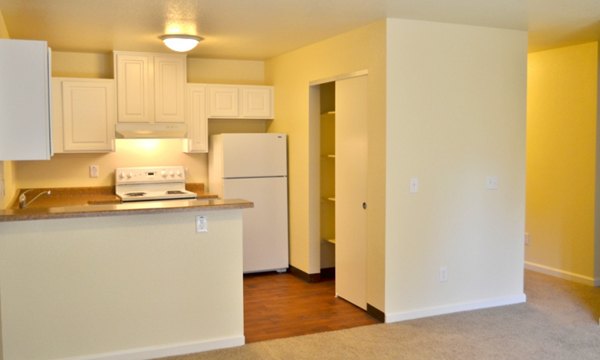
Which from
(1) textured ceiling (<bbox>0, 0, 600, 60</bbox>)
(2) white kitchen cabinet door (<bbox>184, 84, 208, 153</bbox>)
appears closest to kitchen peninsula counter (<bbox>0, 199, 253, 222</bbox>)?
(1) textured ceiling (<bbox>0, 0, 600, 60</bbox>)

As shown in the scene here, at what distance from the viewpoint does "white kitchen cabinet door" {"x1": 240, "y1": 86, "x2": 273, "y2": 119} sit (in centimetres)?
643

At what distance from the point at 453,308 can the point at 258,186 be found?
95.0 inches

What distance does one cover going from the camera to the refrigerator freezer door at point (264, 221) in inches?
242

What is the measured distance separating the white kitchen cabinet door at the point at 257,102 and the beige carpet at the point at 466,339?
2921 mm

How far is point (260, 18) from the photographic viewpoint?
442cm

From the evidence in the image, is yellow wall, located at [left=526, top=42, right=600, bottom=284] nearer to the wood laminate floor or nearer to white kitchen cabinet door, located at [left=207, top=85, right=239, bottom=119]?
the wood laminate floor

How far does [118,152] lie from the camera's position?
6270 millimetres

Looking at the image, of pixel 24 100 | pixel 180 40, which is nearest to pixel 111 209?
pixel 24 100

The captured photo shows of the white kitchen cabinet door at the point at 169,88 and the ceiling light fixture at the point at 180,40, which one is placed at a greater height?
the ceiling light fixture at the point at 180,40

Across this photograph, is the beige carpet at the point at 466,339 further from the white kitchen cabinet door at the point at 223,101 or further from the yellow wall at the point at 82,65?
the yellow wall at the point at 82,65

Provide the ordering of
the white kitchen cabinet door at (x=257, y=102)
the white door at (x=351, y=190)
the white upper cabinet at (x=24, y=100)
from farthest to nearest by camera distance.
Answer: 1. the white kitchen cabinet door at (x=257, y=102)
2. the white door at (x=351, y=190)
3. the white upper cabinet at (x=24, y=100)

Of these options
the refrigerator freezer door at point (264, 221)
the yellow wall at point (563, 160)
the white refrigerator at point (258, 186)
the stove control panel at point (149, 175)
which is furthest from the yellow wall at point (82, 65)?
the yellow wall at point (563, 160)

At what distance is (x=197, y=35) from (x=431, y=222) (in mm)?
2548

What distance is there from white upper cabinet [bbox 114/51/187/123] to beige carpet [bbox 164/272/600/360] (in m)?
2.90
